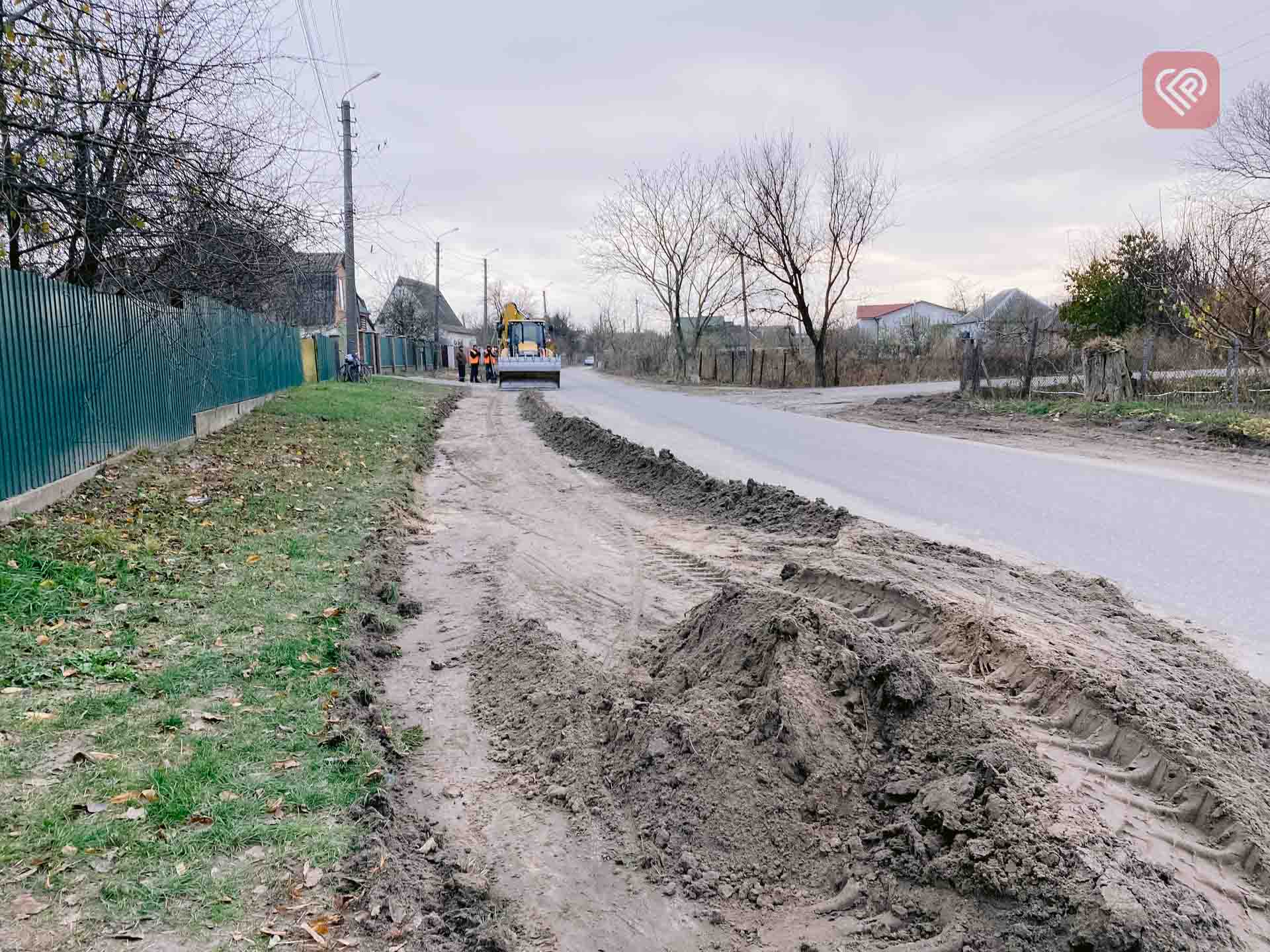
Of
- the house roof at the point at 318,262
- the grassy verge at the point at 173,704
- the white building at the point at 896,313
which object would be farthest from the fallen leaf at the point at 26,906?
the white building at the point at 896,313

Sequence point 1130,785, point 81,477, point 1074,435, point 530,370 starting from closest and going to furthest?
point 1130,785 → point 81,477 → point 1074,435 → point 530,370

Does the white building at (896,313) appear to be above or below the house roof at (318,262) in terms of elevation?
above

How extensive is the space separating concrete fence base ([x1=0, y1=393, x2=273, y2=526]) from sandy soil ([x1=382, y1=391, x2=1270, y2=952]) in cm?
450

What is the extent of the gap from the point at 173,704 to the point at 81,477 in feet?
20.2

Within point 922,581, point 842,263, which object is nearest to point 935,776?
point 922,581

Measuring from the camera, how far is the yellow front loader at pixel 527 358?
119 ft

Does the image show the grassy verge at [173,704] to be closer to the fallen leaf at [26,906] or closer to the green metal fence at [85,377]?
the fallen leaf at [26,906]

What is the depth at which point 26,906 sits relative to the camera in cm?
290

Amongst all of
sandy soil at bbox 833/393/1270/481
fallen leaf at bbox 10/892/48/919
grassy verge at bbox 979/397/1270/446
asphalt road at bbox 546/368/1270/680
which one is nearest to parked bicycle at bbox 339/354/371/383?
sandy soil at bbox 833/393/1270/481

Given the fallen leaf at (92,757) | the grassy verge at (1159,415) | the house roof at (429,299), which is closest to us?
the fallen leaf at (92,757)

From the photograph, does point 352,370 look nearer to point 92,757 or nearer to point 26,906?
point 92,757

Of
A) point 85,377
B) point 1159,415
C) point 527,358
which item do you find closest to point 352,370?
point 527,358

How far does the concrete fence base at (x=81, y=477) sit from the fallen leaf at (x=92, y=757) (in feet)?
15.2

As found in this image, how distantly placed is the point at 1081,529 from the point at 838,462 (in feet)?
16.6
